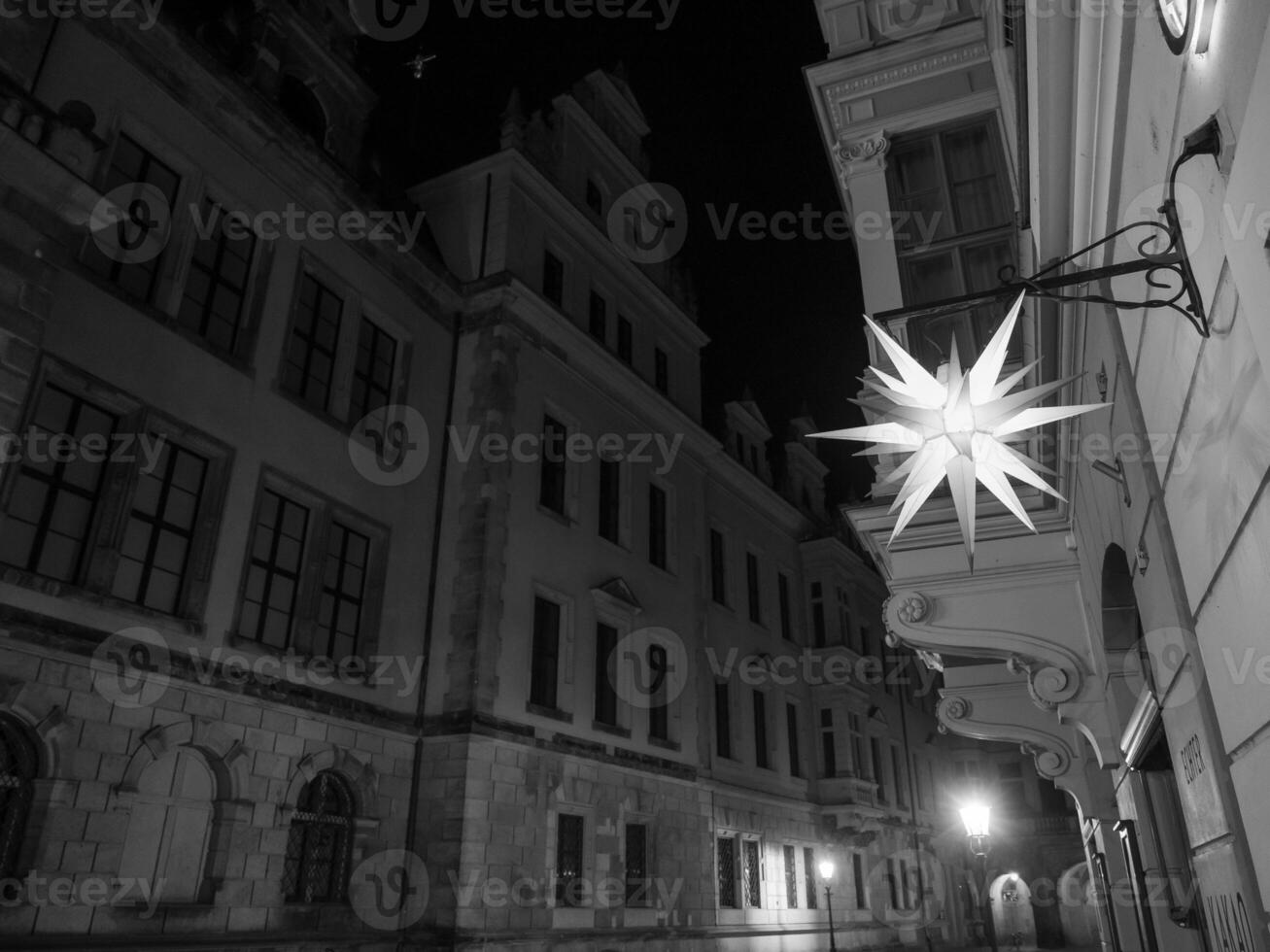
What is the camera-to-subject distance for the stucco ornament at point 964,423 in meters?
4.40

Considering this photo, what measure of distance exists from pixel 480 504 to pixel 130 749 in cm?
871

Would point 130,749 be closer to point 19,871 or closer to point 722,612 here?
point 19,871

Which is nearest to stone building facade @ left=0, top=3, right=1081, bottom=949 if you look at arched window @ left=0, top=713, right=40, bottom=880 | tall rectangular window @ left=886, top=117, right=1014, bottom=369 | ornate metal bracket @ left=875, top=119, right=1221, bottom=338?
arched window @ left=0, top=713, right=40, bottom=880

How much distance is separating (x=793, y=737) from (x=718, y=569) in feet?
23.6

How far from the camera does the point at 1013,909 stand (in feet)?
148

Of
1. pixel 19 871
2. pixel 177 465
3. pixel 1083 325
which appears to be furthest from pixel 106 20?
pixel 1083 325

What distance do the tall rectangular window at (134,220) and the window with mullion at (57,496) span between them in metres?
2.08

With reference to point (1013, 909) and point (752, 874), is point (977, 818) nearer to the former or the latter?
point (752, 874)

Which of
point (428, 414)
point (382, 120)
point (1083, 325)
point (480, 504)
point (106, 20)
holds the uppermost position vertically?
point (382, 120)

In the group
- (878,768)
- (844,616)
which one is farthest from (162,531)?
(878,768)

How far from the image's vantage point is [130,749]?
1283cm

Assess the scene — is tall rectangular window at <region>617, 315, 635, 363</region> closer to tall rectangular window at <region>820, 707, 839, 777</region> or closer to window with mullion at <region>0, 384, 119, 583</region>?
window with mullion at <region>0, 384, 119, 583</region>

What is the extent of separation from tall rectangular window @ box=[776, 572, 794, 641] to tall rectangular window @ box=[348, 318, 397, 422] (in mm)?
19435

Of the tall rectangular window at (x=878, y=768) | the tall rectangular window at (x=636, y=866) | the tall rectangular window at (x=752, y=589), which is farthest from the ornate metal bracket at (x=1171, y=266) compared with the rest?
the tall rectangular window at (x=878, y=768)
